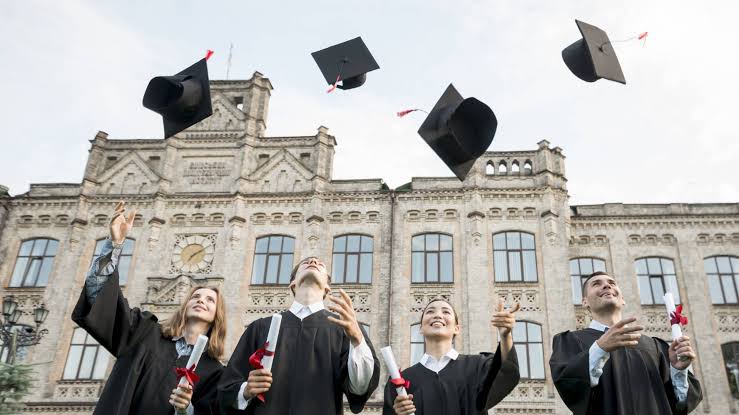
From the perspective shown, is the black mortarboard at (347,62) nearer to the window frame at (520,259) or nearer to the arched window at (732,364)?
the window frame at (520,259)

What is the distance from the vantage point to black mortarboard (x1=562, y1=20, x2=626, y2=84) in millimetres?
8789

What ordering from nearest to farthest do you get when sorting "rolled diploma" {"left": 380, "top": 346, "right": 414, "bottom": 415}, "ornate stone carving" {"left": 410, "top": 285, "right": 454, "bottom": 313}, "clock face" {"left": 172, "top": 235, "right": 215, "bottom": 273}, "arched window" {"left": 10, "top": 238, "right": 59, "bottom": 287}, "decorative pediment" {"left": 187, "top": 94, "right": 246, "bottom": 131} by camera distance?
1. "rolled diploma" {"left": 380, "top": 346, "right": 414, "bottom": 415}
2. "ornate stone carving" {"left": 410, "top": 285, "right": 454, "bottom": 313}
3. "clock face" {"left": 172, "top": 235, "right": 215, "bottom": 273}
4. "arched window" {"left": 10, "top": 238, "right": 59, "bottom": 287}
5. "decorative pediment" {"left": 187, "top": 94, "right": 246, "bottom": 131}

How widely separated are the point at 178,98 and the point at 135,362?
388 cm

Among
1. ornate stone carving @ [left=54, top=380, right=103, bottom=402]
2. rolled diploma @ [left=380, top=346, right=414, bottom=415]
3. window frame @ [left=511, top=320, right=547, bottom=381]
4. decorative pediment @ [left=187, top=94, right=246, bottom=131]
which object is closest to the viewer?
rolled diploma @ [left=380, top=346, right=414, bottom=415]

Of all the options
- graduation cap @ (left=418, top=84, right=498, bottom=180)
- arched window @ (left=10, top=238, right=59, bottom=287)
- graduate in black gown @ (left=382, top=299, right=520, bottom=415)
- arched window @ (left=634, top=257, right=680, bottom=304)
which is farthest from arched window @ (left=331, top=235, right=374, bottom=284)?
graduate in black gown @ (left=382, top=299, right=520, bottom=415)

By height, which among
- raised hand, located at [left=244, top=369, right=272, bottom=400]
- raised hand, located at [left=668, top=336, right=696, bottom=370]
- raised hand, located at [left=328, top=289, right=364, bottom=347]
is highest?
raised hand, located at [left=328, top=289, right=364, bottom=347]

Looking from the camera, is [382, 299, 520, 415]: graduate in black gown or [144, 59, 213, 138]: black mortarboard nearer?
[382, 299, 520, 415]: graduate in black gown

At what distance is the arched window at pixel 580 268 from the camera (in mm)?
23422

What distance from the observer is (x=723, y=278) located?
23.0 m

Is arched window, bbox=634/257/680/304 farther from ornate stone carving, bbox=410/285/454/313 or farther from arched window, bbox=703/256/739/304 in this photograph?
ornate stone carving, bbox=410/285/454/313

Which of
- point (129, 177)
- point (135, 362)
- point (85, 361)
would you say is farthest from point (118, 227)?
point (129, 177)

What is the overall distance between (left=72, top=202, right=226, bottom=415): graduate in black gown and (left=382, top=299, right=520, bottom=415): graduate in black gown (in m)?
1.67

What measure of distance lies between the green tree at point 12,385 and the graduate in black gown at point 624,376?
7.76 meters

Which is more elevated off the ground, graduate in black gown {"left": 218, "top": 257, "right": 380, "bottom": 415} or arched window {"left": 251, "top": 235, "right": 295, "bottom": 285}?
arched window {"left": 251, "top": 235, "right": 295, "bottom": 285}
